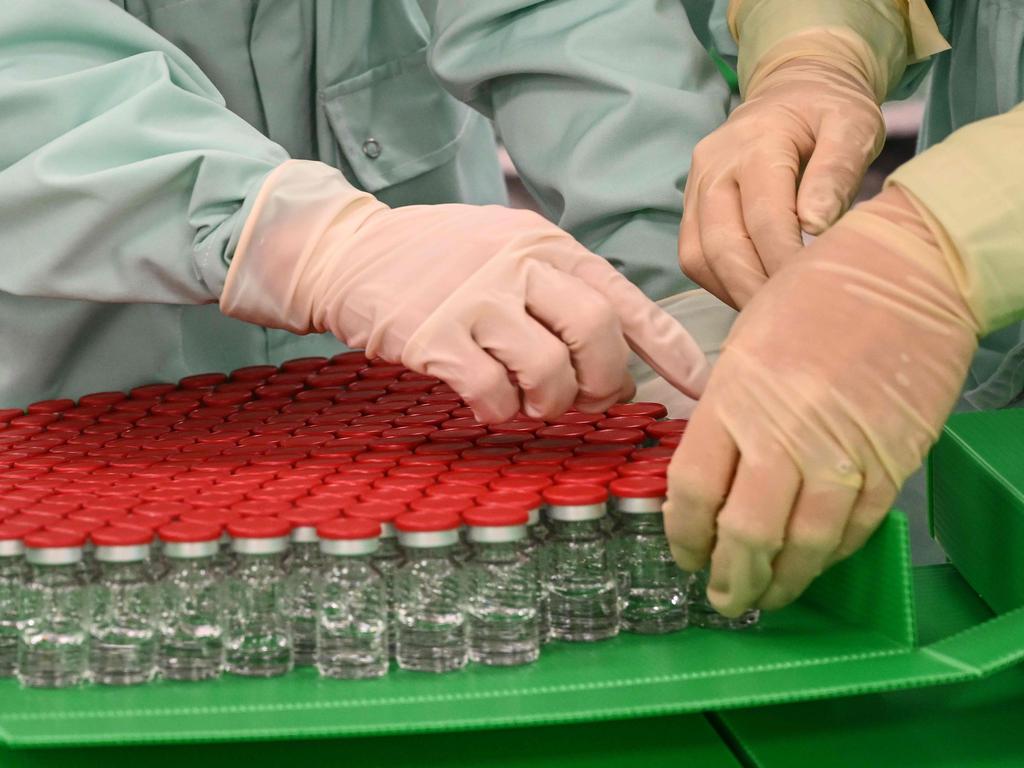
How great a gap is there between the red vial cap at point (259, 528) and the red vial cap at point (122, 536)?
0.08m

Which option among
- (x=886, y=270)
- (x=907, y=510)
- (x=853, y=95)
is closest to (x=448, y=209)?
(x=886, y=270)

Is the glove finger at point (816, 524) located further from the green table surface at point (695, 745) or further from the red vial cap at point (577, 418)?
the red vial cap at point (577, 418)

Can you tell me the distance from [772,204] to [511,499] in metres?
0.60

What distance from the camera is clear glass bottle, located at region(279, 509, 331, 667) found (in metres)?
1.22

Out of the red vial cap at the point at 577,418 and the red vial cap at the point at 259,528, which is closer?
the red vial cap at the point at 259,528

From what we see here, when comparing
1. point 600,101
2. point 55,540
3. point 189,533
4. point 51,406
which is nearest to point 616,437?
point 189,533

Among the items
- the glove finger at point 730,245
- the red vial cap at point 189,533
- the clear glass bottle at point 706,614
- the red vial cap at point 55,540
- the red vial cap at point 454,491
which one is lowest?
the clear glass bottle at point 706,614

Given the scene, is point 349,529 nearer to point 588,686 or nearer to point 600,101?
point 588,686

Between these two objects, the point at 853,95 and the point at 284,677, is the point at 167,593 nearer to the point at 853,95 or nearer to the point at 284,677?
the point at 284,677

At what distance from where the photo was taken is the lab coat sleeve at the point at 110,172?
4.98 ft

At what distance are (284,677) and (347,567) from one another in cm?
12

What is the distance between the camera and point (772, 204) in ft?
5.12

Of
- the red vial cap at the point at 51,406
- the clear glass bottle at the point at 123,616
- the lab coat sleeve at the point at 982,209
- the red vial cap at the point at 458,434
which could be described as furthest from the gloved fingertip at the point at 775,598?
the red vial cap at the point at 51,406

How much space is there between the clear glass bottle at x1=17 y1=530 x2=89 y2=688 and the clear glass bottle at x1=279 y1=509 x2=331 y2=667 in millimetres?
204
